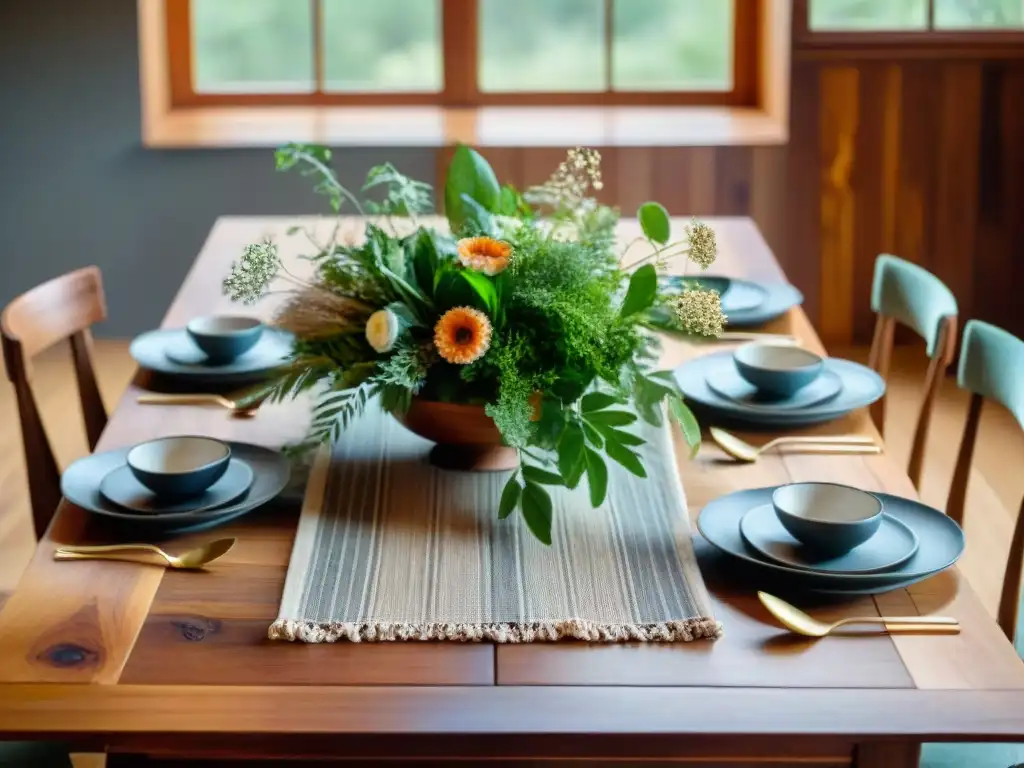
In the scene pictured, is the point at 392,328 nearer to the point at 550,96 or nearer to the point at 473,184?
the point at 473,184

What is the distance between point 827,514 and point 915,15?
3083mm

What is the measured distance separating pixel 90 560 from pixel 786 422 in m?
0.92

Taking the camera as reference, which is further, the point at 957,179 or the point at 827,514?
the point at 957,179

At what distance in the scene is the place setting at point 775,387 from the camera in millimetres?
1958

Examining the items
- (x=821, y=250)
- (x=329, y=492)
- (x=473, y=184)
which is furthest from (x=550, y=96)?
(x=329, y=492)

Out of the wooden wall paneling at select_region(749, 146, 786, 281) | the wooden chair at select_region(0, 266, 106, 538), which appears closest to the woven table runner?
the wooden chair at select_region(0, 266, 106, 538)

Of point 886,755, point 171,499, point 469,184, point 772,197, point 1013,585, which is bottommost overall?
point 1013,585

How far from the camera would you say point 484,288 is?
164cm

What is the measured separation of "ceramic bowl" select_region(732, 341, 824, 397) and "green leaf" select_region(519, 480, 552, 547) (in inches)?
20.9

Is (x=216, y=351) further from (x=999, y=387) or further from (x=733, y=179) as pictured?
(x=733, y=179)

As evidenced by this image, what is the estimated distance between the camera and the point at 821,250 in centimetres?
436

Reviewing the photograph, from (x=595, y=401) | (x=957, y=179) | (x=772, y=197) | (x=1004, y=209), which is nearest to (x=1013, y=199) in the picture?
(x=1004, y=209)

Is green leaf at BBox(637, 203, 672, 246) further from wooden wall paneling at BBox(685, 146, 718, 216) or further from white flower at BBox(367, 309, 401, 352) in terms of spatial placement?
wooden wall paneling at BBox(685, 146, 718, 216)

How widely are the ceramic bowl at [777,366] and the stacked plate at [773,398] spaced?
0.02m
